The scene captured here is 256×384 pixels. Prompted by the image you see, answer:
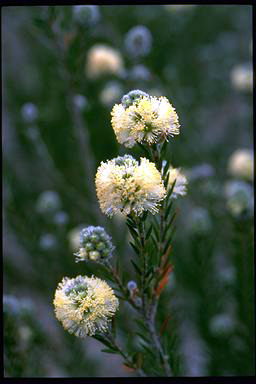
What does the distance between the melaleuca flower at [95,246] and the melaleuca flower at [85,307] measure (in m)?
0.06

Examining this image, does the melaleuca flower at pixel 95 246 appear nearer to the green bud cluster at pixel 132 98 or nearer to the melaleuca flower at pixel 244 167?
the green bud cluster at pixel 132 98

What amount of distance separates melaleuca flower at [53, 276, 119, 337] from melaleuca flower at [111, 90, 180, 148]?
0.30m

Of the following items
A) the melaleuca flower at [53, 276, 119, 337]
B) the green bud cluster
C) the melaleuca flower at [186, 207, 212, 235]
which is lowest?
the melaleuca flower at [53, 276, 119, 337]

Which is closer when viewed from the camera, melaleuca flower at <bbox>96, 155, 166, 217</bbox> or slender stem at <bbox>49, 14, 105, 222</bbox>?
melaleuca flower at <bbox>96, 155, 166, 217</bbox>

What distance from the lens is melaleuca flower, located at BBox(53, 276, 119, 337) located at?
0.94 metres

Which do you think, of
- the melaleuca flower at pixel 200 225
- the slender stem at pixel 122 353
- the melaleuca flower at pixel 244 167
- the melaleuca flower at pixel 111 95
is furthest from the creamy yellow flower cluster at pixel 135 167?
the melaleuca flower at pixel 111 95

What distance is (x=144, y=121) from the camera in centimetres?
90

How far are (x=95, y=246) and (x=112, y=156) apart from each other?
5.91ft

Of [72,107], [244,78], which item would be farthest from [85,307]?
[244,78]

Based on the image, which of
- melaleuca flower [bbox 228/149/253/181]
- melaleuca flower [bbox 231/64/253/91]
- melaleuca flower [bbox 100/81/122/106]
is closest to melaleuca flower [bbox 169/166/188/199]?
melaleuca flower [bbox 228/149/253/181]

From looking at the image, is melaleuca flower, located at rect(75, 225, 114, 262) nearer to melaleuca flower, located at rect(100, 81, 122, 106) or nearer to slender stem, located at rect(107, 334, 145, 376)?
slender stem, located at rect(107, 334, 145, 376)

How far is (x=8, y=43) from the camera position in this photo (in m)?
3.98
